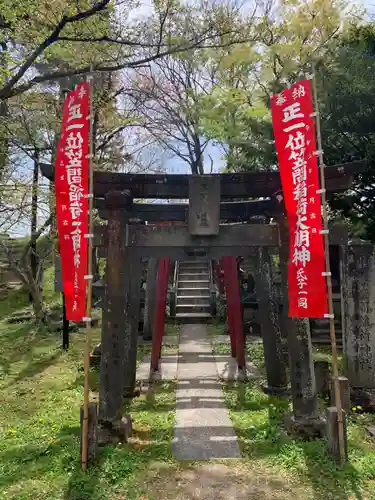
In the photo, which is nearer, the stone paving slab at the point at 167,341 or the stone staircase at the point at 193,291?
the stone paving slab at the point at 167,341

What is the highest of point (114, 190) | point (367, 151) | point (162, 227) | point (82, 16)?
point (82, 16)

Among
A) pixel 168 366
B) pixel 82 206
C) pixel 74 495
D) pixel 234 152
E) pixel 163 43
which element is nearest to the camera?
pixel 74 495

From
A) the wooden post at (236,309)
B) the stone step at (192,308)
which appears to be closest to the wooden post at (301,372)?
the wooden post at (236,309)

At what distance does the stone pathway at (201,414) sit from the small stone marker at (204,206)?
313cm

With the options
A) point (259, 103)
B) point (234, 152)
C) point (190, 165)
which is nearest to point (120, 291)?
point (259, 103)

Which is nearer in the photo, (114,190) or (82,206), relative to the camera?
(82,206)

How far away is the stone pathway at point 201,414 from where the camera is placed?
5.63 m

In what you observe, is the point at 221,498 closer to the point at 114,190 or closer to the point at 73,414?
the point at 73,414

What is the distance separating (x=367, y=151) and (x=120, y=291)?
26.5 ft

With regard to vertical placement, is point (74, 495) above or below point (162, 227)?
below

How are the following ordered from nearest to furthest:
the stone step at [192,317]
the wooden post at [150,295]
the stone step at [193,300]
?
the wooden post at [150,295] < the stone step at [192,317] < the stone step at [193,300]

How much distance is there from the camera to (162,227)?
19.6ft

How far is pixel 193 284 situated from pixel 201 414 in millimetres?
11747

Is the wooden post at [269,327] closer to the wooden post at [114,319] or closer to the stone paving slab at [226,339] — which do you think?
the wooden post at [114,319]
